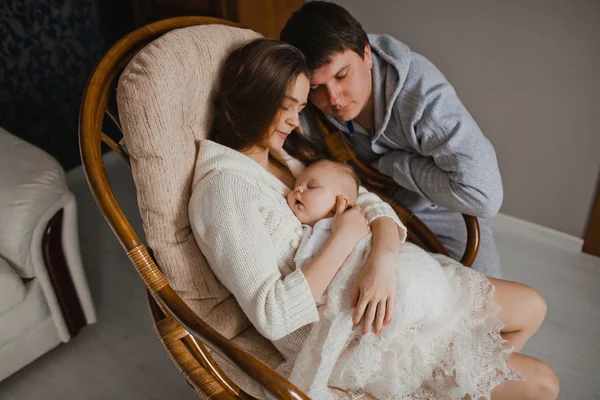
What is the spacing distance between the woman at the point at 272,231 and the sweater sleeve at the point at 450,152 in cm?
20

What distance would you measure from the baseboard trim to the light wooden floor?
0.02 meters

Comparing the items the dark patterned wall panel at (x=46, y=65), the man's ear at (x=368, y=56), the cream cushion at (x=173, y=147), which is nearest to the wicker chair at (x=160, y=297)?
the cream cushion at (x=173, y=147)

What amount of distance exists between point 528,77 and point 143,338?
1.74m

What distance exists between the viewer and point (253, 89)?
1.14 meters

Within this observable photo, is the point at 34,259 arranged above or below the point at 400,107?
below

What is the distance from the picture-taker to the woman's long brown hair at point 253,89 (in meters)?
1.14

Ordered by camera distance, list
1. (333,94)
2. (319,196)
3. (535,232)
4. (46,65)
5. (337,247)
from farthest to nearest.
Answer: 1. (46,65)
2. (535,232)
3. (333,94)
4. (319,196)
5. (337,247)

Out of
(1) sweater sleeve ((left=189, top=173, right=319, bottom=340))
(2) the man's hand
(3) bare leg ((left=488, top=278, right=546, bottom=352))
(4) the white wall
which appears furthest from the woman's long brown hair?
(4) the white wall

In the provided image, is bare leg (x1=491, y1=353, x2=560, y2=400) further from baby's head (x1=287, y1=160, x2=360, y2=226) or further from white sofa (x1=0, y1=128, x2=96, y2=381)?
white sofa (x1=0, y1=128, x2=96, y2=381)

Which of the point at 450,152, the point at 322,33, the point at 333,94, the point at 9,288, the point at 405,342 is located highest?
the point at 322,33

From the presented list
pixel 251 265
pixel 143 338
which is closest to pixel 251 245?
pixel 251 265

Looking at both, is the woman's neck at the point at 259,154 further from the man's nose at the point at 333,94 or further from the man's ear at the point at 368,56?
the man's ear at the point at 368,56

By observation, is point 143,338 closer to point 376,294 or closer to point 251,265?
point 251,265

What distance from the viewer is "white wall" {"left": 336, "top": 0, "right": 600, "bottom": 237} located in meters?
1.80
